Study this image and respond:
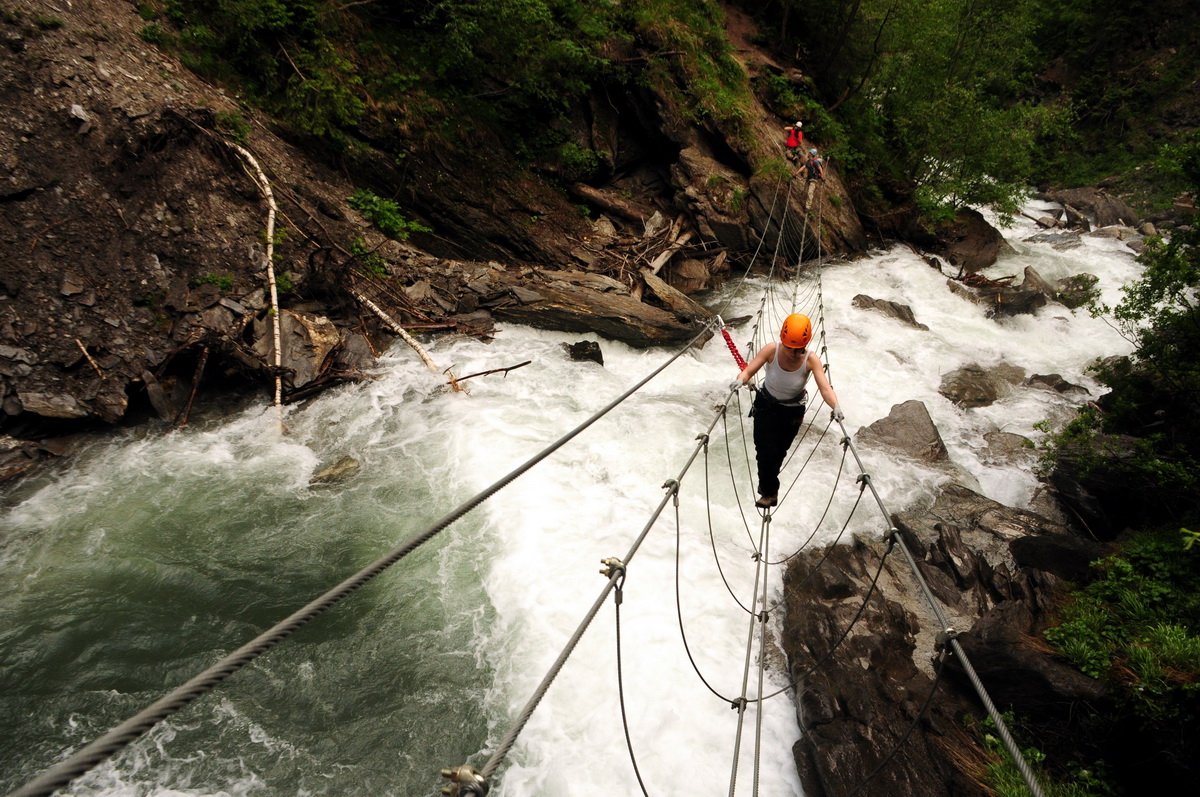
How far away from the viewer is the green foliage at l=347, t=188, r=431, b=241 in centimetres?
828

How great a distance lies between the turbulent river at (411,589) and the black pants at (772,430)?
1083 millimetres

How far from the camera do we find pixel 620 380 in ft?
24.3

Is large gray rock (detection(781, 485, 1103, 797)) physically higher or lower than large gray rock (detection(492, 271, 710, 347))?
lower

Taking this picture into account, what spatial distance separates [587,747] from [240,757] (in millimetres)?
2071

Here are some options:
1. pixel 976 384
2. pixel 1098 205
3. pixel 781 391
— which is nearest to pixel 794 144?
pixel 976 384

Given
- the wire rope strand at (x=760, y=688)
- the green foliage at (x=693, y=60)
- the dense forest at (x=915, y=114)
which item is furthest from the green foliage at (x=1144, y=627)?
the green foliage at (x=693, y=60)

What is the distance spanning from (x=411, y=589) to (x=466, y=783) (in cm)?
341

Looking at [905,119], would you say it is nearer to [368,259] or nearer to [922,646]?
[368,259]

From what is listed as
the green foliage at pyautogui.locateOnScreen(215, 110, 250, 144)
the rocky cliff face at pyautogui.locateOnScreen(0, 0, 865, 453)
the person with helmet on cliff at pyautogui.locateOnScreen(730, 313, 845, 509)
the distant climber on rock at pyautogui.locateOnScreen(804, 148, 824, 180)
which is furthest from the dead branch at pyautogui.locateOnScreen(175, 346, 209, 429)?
the distant climber on rock at pyautogui.locateOnScreen(804, 148, 824, 180)

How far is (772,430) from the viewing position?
3863 mm

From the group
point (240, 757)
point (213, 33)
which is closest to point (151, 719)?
point (240, 757)

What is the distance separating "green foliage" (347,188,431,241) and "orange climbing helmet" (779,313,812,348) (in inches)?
268

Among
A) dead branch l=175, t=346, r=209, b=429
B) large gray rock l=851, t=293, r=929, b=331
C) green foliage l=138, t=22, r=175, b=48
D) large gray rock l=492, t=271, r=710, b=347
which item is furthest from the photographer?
large gray rock l=851, t=293, r=929, b=331

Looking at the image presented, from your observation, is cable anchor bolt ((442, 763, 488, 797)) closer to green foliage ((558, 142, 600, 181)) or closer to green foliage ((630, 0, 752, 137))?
green foliage ((558, 142, 600, 181))
